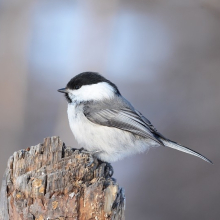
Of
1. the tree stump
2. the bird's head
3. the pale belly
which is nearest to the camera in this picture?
the tree stump

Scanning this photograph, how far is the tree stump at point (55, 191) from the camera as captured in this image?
1854 mm

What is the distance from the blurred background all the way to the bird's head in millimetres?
1343

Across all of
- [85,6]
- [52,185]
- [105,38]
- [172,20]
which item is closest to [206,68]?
[172,20]

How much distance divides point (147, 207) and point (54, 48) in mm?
2378

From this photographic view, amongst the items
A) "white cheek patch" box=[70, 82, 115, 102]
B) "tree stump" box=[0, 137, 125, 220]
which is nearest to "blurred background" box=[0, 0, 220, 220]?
"white cheek patch" box=[70, 82, 115, 102]

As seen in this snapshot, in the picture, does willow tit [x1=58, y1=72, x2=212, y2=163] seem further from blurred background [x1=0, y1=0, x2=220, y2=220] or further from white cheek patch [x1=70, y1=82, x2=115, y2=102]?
blurred background [x1=0, y1=0, x2=220, y2=220]

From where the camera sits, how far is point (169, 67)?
16.0ft

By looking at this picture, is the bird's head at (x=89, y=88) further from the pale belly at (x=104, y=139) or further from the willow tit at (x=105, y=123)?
the pale belly at (x=104, y=139)

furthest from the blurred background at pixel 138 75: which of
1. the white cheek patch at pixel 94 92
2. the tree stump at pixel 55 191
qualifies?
the tree stump at pixel 55 191

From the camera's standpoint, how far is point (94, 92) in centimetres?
298

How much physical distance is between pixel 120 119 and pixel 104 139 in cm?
21

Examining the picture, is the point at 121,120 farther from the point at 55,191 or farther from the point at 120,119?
the point at 55,191

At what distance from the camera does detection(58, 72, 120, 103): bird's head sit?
2.97 m

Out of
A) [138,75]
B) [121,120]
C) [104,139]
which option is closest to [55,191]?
[104,139]
